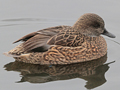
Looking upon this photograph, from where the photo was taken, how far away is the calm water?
932 cm

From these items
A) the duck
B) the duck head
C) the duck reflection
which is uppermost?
the duck head

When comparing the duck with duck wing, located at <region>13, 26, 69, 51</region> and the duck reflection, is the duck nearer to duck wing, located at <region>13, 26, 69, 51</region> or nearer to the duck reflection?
duck wing, located at <region>13, 26, 69, 51</region>

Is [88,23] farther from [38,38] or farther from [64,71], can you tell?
[64,71]

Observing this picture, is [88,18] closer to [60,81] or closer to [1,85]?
[60,81]

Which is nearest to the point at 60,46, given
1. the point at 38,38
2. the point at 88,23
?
the point at 38,38

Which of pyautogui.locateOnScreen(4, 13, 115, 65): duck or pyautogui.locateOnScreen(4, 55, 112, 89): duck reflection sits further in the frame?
pyautogui.locateOnScreen(4, 13, 115, 65): duck

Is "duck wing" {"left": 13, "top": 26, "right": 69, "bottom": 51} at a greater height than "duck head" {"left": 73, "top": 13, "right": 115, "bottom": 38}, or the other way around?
"duck head" {"left": 73, "top": 13, "right": 115, "bottom": 38}

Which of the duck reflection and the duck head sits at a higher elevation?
the duck head

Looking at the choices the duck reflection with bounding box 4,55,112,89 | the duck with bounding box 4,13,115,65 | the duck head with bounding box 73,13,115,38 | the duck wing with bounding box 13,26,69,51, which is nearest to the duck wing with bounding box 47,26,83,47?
the duck with bounding box 4,13,115,65

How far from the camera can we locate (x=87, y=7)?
14.0m

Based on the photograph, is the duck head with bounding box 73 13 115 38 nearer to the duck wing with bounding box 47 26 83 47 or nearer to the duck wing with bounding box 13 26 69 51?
the duck wing with bounding box 47 26 83 47

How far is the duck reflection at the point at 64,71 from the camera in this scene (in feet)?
31.5

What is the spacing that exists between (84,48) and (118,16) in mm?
3505

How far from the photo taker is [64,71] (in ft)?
33.1
